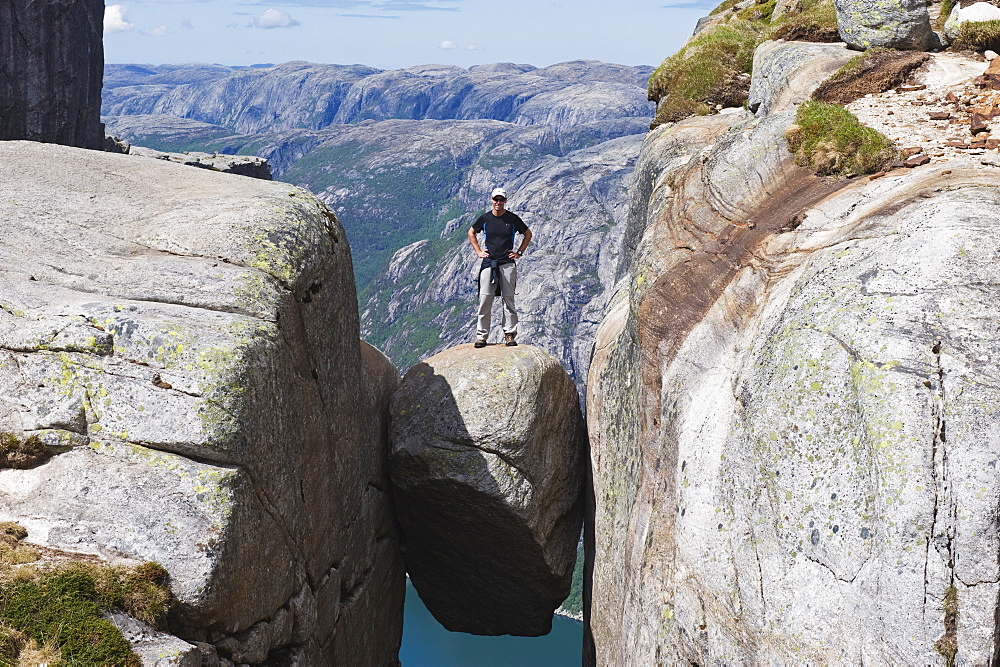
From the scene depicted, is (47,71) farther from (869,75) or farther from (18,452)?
(18,452)

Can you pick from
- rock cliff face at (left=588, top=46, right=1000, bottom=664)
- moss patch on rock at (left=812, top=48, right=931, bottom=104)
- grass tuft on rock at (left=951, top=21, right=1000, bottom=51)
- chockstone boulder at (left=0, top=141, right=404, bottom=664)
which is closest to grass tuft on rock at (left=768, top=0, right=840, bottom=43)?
moss patch on rock at (left=812, top=48, right=931, bottom=104)

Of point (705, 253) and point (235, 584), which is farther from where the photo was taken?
point (705, 253)

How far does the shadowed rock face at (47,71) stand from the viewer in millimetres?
107688

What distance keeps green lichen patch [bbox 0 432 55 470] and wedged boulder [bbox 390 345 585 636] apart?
10546 millimetres

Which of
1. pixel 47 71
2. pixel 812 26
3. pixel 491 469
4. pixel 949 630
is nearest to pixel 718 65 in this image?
pixel 812 26

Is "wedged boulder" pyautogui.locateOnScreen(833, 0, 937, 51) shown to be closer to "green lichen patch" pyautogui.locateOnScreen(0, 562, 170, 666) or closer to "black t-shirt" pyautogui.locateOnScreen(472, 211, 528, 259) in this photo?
"black t-shirt" pyautogui.locateOnScreen(472, 211, 528, 259)

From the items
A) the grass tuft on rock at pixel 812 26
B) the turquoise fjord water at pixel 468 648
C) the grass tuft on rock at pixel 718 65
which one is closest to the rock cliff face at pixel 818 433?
the grass tuft on rock at pixel 812 26

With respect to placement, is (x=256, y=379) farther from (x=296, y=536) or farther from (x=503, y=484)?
(x=503, y=484)

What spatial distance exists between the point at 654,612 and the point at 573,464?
8.18m

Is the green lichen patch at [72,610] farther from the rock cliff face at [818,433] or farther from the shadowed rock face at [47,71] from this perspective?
the shadowed rock face at [47,71]

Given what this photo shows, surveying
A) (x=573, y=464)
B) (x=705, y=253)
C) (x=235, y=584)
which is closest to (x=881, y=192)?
(x=705, y=253)

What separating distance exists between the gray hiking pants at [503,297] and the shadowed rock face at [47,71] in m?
108

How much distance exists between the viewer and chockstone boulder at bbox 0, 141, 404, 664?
12617 millimetres

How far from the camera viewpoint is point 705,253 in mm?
18984
